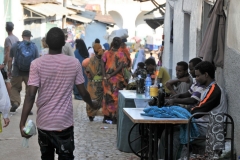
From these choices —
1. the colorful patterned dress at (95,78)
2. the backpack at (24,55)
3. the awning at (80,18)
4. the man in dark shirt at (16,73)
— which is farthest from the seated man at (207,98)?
the awning at (80,18)

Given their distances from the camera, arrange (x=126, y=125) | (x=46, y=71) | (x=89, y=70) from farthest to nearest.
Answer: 1. (x=89, y=70)
2. (x=126, y=125)
3. (x=46, y=71)

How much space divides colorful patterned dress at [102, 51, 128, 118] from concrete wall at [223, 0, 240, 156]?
374 centimetres

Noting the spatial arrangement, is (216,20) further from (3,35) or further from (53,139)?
(3,35)

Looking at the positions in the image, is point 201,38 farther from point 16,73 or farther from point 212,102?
point 16,73

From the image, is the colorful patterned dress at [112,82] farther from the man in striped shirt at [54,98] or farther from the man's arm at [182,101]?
the man in striped shirt at [54,98]

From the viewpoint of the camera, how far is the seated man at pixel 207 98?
6824 millimetres

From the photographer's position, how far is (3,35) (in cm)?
1847

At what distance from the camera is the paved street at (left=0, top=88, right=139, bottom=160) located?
8.31 metres

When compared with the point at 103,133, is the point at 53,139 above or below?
above

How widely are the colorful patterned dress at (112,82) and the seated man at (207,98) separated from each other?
411 cm

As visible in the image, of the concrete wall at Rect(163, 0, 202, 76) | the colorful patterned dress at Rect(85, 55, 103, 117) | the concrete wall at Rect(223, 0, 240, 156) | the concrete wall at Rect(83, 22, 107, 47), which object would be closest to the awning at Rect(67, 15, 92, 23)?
the concrete wall at Rect(83, 22, 107, 47)

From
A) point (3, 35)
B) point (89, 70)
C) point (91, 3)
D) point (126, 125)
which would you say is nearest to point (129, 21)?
point (91, 3)

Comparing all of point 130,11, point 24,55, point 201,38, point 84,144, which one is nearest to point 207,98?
point 84,144

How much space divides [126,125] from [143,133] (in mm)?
711
